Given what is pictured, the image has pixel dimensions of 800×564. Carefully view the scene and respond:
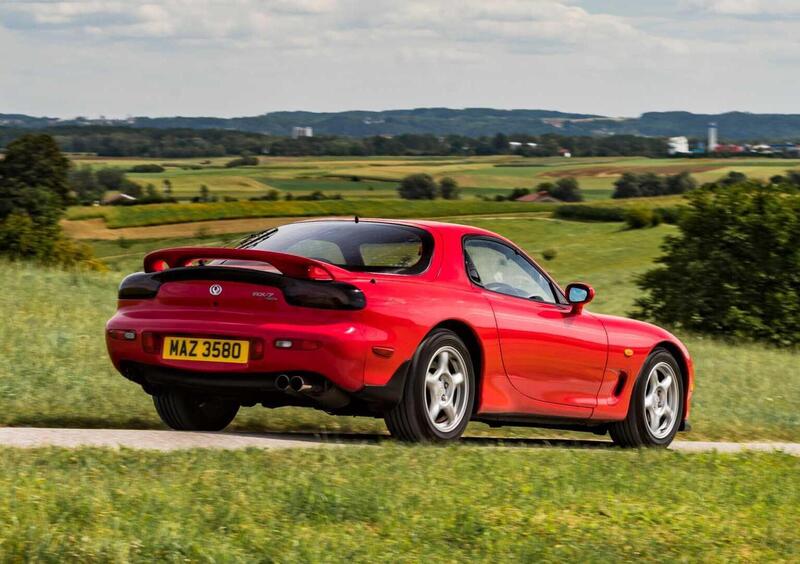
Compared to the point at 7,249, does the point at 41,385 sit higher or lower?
higher

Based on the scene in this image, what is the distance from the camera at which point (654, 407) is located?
10133mm

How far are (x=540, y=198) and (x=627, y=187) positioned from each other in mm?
9273

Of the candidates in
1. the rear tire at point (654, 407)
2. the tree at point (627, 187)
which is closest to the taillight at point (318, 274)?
the rear tire at point (654, 407)

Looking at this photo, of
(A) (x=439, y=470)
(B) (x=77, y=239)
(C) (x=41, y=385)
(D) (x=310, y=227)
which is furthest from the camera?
(B) (x=77, y=239)

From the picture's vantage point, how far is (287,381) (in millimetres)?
7453

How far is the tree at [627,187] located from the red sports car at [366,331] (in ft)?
320

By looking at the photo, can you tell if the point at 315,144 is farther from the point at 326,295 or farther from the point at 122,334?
the point at 326,295

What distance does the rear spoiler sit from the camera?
750 cm

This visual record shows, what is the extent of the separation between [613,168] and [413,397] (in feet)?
383

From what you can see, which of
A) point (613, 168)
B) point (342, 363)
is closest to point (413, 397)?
point (342, 363)

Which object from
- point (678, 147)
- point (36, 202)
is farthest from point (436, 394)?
point (678, 147)

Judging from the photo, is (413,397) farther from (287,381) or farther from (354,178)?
(354,178)

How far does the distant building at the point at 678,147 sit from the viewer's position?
14582 centimetres

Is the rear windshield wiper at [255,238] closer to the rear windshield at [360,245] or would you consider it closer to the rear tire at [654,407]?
the rear windshield at [360,245]
